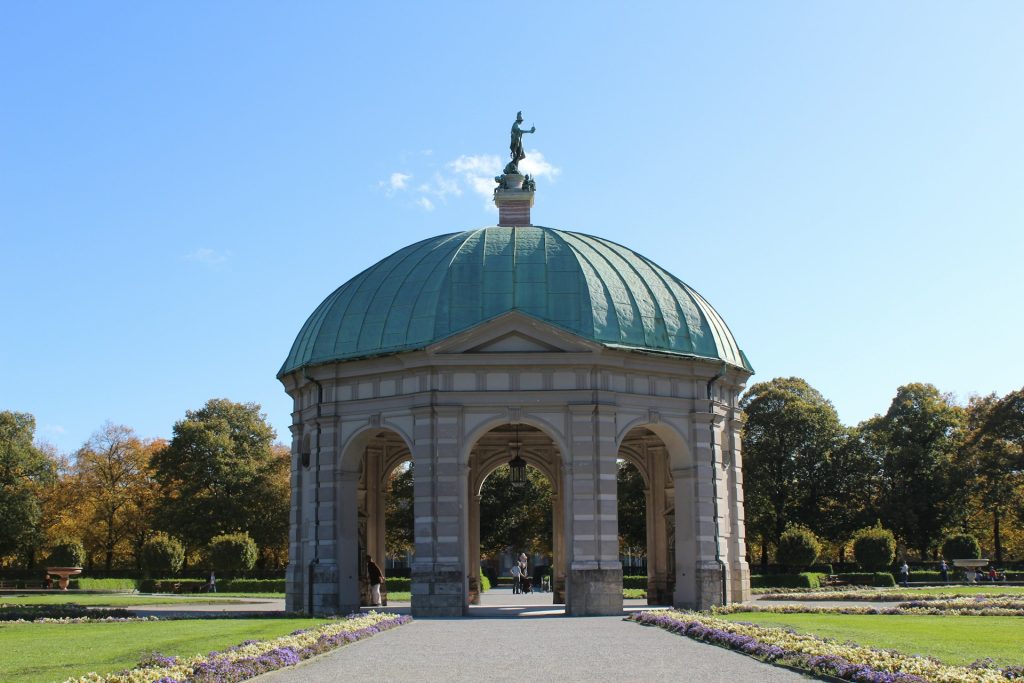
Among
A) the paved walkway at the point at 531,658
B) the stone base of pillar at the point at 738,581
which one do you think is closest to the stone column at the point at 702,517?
the stone base of pillar at the point at 738,581

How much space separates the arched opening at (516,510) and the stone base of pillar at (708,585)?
647 centimetres

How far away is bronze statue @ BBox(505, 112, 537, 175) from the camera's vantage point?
4578cm

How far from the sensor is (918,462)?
76.2 metres

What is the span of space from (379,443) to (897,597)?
2097 cm

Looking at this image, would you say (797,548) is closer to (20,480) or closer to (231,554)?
(231,554)

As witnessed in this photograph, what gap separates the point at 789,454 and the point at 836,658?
60.1 meters

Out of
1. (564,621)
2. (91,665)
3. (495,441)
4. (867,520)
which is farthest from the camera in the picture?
(867,520)

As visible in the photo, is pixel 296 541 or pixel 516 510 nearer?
pixel 296 541

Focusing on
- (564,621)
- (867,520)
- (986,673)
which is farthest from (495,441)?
(867,520)

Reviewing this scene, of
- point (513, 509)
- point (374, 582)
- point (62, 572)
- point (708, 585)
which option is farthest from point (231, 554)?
point (708, 585)

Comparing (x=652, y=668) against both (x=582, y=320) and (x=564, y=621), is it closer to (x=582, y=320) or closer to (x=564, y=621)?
(x=564, y=621)

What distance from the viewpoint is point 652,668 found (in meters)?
19.5

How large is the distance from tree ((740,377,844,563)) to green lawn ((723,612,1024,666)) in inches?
1723

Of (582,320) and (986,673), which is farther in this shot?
(582,320)
